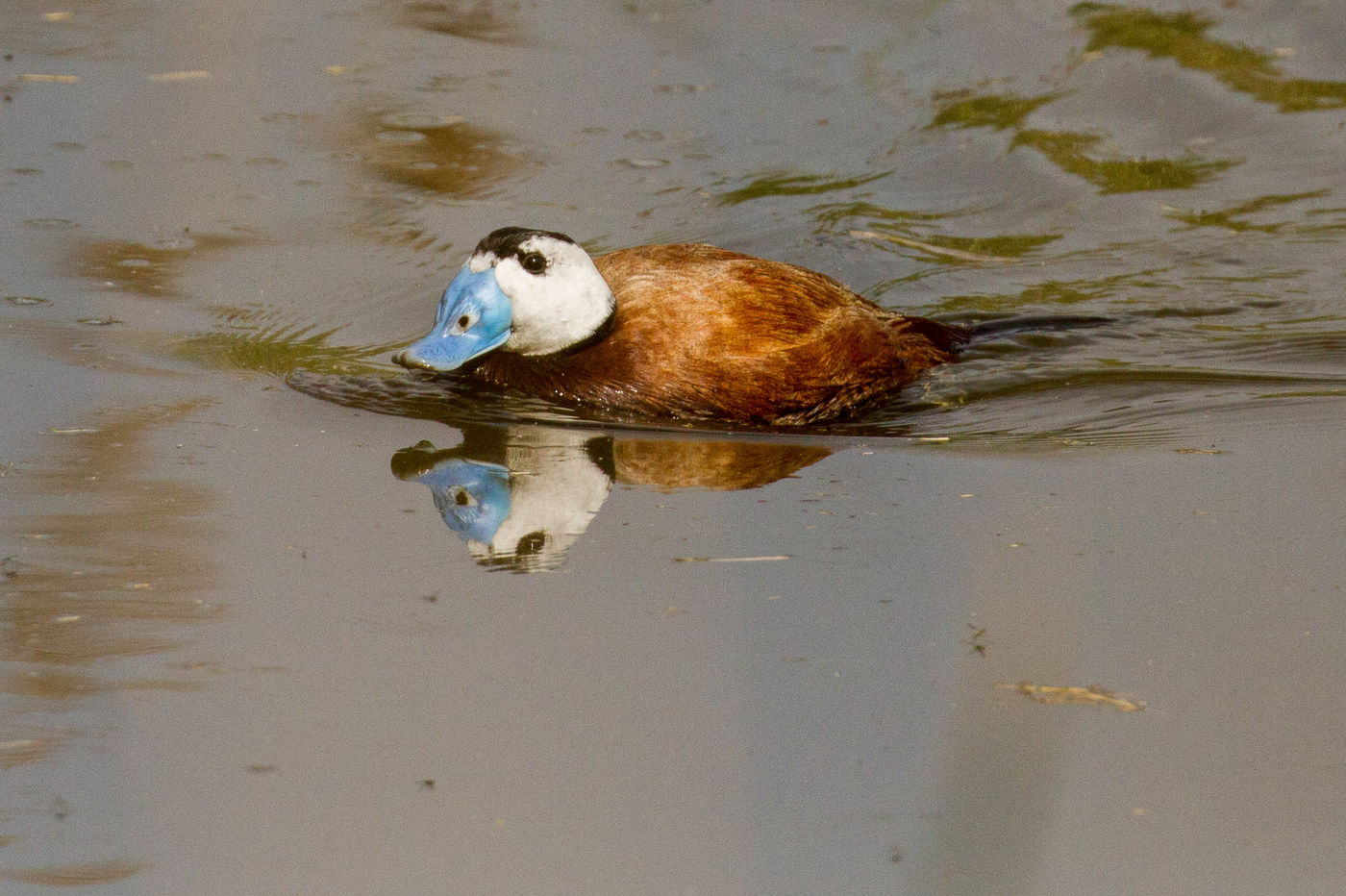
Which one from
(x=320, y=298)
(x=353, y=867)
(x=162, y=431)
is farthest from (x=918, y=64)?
(x=353, y=867)

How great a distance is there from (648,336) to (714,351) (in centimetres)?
22

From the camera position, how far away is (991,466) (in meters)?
4.41

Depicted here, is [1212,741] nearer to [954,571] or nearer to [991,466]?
[954,571]

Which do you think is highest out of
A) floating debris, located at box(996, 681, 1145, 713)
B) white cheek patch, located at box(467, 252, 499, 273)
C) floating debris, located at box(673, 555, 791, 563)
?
white cheek patch, located at box(467, 252, 499, 273)

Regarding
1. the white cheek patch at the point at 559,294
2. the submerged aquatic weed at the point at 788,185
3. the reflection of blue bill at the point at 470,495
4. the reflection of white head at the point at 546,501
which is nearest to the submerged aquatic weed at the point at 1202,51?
the submerged aquatic weed at the point at 788,185

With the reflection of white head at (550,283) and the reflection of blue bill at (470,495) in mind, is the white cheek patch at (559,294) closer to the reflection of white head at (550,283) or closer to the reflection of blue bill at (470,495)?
the reflection of white head at (550,283)

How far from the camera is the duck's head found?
4879 mm

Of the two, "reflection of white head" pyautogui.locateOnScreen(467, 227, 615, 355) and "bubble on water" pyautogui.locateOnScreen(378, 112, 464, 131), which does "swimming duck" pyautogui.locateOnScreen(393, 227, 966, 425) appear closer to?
"reflection of white head" pyautogui.locateOnScreen(467, 227, 615, 355)

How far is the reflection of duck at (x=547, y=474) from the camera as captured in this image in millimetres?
Result: 3824

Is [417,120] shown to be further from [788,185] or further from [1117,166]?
[1117,166]

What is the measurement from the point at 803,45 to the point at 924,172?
1.47 meters

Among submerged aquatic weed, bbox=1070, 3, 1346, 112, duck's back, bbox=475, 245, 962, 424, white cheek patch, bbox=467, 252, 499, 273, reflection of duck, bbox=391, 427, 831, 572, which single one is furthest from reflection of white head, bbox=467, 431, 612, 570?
submerged aquatic weed, bbox=1070, 3, 1346, 112

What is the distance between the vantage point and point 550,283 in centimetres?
489

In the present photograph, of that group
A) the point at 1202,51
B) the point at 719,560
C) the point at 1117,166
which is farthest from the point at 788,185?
the point at 719,560
